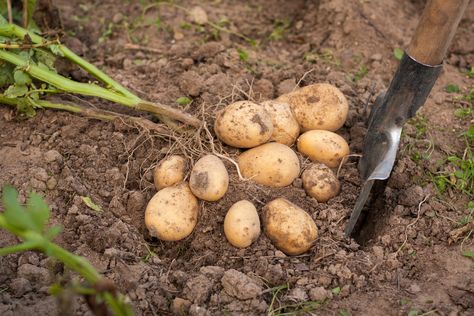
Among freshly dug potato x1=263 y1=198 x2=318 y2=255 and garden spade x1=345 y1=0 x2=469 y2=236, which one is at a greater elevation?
Result: garden spade x1=345 y1=0 x2=469 y2=236

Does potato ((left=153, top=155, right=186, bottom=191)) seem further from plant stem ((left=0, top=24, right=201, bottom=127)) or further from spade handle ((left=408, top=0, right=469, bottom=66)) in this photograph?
spade handle ((left=408, top=0, right=469, bottom=66))

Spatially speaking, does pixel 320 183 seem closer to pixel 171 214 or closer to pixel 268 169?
pixel 268 169

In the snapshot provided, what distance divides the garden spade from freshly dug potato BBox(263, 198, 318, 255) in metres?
0.20

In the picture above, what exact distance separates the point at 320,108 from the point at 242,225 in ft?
2.28

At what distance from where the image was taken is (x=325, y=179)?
230 centimetres

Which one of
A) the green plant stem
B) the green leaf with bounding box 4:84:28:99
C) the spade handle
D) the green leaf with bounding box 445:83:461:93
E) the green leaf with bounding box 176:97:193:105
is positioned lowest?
the green leaf with bounding box 176:97:193:105

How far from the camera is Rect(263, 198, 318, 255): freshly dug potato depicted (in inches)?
82.8

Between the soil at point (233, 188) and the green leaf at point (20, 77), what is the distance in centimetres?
21

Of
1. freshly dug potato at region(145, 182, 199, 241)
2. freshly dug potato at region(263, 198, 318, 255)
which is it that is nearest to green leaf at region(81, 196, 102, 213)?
freshly dug potato at region(145, 182, 199, 241)

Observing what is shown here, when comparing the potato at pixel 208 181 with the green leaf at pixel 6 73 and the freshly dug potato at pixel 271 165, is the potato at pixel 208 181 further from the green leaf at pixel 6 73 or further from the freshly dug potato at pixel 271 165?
the green leaf at pixel 6 73

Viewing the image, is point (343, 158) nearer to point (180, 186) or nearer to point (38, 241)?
point (180, 186)

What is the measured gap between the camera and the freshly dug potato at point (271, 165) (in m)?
2.25

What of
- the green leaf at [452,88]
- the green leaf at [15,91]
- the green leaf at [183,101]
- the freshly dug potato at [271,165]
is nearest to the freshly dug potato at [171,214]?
the freshly dug potato at [271,165]

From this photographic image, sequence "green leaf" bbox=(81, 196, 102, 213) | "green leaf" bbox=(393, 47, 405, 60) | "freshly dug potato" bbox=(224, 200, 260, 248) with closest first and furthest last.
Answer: "freshly dug potato" bbox=(224, 200, 260, 248) → "green leaf" bbox=(81, 196, 102, 213) → "green leaf" bbox=(393, 47, 405, 60)
